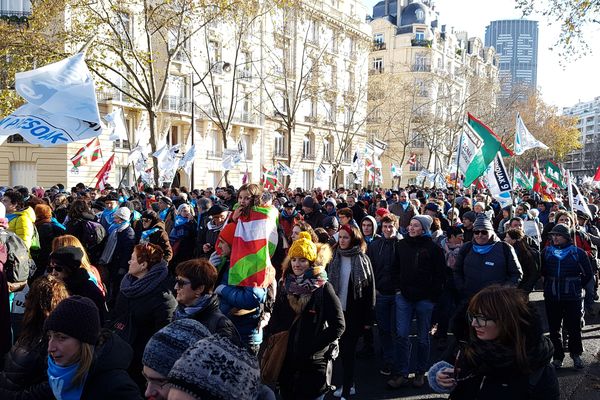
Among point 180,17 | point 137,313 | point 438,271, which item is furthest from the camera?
point 180,17

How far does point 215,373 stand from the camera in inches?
64.9

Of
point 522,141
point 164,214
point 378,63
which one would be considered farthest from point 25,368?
point 378,63

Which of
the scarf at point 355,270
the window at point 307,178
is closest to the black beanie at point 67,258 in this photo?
the scarf at point 355,270

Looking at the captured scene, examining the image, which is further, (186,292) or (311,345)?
(311,345)

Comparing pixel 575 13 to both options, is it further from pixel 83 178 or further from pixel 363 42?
pixel 83 178

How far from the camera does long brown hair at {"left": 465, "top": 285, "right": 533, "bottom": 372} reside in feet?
8.51

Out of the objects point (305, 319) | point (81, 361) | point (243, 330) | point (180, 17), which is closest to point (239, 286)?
point (243, 330)

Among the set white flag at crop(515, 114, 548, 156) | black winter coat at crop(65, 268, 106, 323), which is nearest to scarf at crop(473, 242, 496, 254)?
black winter coat at crop(65, 268, 106, 323)

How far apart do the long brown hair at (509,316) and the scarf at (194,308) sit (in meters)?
1.67

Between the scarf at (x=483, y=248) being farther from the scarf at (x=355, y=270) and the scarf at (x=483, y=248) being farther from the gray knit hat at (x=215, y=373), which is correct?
the gray knit hat at (x=215, y=373)

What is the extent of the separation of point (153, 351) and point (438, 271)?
13.6ft

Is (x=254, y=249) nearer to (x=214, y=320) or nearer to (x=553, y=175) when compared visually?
(x=214, y=320)

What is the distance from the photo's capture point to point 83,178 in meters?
27.8

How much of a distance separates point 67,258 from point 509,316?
3.02 m
